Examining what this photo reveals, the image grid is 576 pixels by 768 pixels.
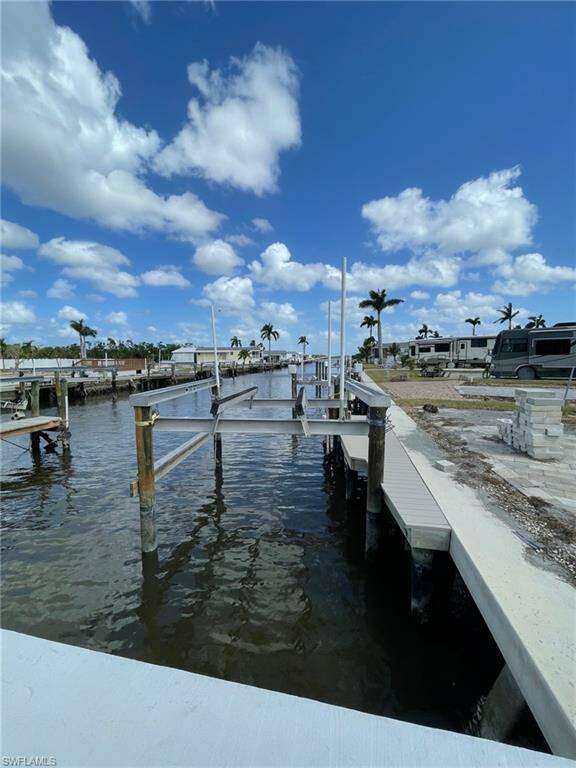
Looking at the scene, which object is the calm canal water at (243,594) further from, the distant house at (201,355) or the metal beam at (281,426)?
the distant house at (201,355)

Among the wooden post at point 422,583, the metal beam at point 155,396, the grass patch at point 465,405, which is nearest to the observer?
the wooden post at point 422,583

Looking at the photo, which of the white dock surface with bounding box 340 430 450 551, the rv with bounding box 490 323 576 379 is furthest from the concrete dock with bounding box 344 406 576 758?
the rv with bounding box 490 323 576 379

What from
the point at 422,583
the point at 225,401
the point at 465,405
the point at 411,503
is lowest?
the point at 422,583

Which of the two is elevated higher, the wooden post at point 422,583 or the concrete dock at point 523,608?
the concrete dock at point 523,608

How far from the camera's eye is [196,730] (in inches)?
55.4

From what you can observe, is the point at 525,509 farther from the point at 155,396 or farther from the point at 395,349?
the point at 395,349

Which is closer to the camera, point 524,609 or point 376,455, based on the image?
point 524,609

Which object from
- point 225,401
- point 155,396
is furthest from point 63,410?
point 155,396

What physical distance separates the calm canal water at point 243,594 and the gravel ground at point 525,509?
4.60 feet

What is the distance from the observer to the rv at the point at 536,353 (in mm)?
21931

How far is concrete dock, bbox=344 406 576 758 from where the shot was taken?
2.25 m

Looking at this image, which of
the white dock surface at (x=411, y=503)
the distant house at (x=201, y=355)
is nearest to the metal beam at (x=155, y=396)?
the white dock surface at (x=411, y=503)

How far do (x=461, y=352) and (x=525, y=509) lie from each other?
42.7 meters

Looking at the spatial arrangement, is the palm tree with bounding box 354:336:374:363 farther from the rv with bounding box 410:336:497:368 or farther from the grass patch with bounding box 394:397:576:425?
the grass patch with bounding box 394:397:576:425
